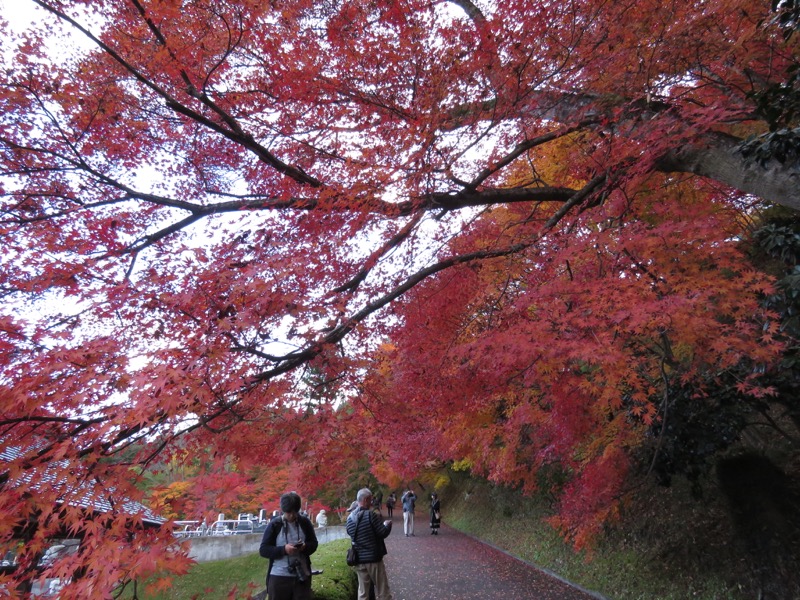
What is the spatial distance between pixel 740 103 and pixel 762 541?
5.61 meters

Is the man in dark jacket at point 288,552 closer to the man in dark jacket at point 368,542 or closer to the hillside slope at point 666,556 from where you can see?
the man in dark jacket at point 368,542

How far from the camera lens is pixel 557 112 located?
6719 mm

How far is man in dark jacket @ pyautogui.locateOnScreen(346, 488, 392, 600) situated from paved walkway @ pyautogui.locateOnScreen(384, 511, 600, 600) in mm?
3849

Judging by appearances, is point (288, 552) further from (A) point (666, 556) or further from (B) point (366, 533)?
(A) point (666, 556)

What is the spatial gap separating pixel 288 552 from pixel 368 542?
1414mm

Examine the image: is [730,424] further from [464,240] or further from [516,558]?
[516,558]

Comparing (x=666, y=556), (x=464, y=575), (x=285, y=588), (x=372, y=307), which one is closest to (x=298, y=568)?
(x=285, y=588)

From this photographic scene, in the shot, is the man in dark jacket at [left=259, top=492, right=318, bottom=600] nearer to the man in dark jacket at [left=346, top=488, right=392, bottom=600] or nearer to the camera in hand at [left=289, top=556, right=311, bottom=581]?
the camera in hand at [left=289, top=556, right=311, bottom=581]

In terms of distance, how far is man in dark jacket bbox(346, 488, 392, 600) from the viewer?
15.8ft

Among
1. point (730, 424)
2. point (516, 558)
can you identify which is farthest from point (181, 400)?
point (516, 558)

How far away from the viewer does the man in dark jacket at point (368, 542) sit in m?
4.83

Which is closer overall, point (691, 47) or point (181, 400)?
point (181, 400)

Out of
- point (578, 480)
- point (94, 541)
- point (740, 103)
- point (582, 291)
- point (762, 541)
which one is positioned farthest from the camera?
point (578, 480)

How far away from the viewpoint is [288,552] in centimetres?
367
